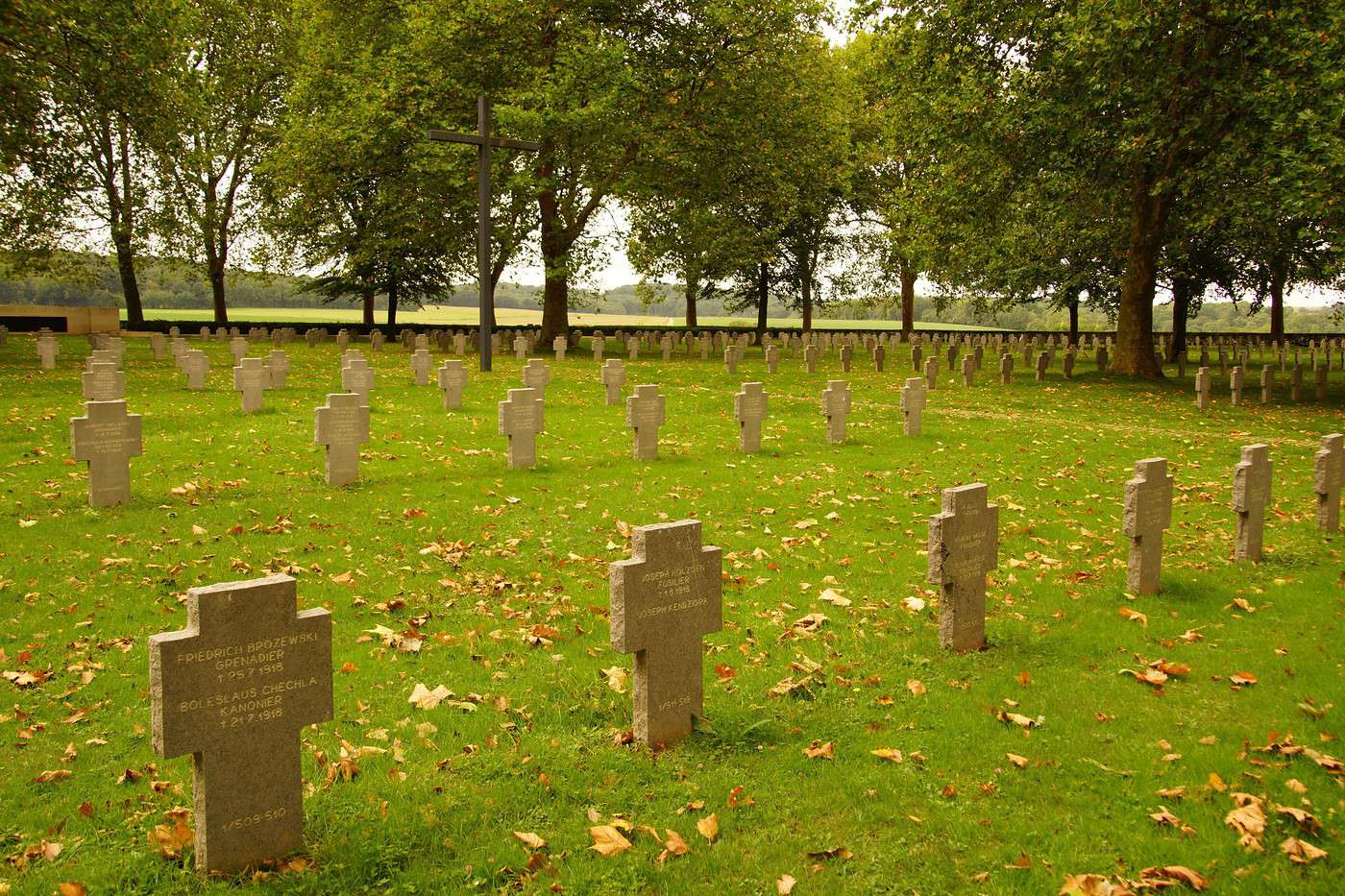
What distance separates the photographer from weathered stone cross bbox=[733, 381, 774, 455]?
13359 millimetres

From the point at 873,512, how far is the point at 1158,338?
166 feet

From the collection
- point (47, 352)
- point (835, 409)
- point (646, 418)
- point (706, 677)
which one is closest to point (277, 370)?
point (47, 352)

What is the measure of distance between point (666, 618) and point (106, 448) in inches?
272

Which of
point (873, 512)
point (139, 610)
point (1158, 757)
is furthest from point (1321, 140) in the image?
point (139, 610)

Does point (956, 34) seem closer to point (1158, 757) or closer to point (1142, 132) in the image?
point (1142, 132)

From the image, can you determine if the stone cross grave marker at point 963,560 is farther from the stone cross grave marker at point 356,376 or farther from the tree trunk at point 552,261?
the tree trunk at point 552,261

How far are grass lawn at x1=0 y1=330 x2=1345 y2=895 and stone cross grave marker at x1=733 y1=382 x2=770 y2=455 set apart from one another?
1.25 m

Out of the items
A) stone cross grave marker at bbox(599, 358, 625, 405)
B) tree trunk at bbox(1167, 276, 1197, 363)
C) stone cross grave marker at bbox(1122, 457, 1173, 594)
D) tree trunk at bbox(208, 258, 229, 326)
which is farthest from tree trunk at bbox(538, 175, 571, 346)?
stone cross grave marker at bbox(1122, 457, 1173, 594)

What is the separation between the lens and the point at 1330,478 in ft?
29.6

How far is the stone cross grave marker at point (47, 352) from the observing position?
21344 millimetres

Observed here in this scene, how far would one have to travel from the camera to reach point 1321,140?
1720 cm

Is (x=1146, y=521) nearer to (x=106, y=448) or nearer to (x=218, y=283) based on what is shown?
(x=106, y=448)

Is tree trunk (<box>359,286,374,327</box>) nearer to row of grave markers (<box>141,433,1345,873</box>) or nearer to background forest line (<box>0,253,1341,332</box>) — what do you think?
background forest line (<box>0,253,1341,332</box>)

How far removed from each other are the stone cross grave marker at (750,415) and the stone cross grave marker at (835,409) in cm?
130
